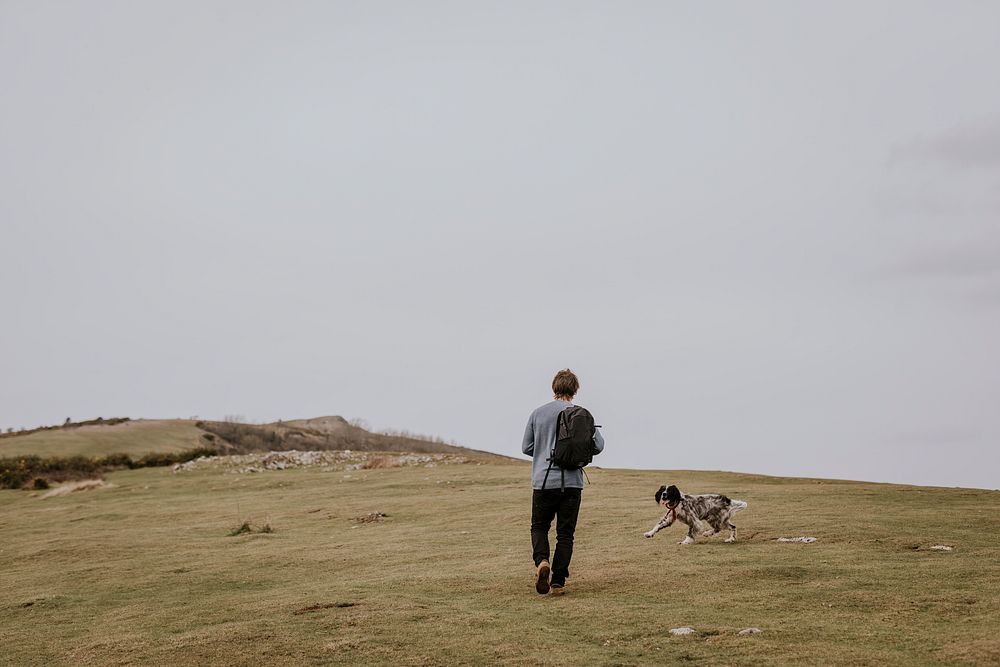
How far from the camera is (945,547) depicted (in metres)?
13.5

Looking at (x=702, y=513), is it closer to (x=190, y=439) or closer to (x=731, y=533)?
(x=731, y=533)

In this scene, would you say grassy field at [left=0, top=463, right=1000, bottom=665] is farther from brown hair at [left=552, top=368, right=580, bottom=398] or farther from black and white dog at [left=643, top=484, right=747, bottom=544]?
brown hair at [left=552, top=368, right=580, bottom=398]

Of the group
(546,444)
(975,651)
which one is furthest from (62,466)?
(975,651)

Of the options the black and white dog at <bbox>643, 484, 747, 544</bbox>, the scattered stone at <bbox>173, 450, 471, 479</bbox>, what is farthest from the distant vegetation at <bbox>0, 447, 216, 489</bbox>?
the black and white dog at <bbox>643, 484, 747, 544</bbox>

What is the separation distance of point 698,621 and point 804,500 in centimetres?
1297

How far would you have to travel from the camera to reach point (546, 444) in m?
11.5

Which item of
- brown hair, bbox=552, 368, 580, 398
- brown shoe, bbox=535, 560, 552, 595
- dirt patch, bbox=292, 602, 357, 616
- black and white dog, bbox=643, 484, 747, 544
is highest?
brown hair, bbox=552, 368, 580, 398

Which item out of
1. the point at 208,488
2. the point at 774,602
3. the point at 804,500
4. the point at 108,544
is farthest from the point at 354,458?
the point at 774,602

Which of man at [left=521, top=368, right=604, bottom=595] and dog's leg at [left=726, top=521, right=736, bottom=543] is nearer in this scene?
man at [left=521, top=368, right=604, bottom=595]

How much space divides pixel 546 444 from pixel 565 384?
0.85 metres

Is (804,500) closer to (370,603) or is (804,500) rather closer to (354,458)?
(370,603)

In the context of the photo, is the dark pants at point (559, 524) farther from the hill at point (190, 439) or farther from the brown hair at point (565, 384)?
the hill at point (190, 439)

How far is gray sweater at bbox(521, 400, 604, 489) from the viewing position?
1138cm

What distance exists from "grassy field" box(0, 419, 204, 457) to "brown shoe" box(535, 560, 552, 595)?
49806mm
